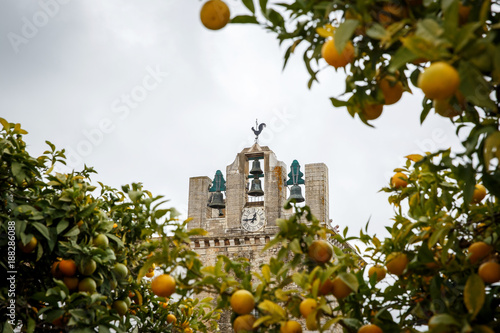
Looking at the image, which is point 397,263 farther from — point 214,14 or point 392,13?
point 214,14

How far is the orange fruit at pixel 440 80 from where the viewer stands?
41.4 inches

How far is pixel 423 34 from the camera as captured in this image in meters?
1.10

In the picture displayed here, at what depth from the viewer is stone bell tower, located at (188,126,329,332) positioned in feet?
48.5

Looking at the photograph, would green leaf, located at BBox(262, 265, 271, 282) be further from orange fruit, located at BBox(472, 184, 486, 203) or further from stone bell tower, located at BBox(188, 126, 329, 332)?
stone bell tower, located at BBox(188, 126, 329, 332)

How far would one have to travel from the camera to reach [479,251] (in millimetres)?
1560

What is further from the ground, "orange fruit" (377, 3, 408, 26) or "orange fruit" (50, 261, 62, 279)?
"orange fruit" (377, 3, 408, 26)

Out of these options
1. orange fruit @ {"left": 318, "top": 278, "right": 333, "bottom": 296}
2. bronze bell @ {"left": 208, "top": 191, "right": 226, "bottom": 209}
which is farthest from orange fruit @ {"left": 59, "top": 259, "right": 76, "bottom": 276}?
bronze bell @ {"left": 208, "top": 191, "right": 226, "bottom": 209}

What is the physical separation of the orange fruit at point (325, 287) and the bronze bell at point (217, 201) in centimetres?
1400

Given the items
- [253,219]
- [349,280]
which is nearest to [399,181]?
[349,280]

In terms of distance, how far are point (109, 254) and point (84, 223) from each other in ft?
0.66

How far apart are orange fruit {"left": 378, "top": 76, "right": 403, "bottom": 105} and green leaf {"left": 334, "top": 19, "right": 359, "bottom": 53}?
0.28 meters

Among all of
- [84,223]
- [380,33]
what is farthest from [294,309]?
[84,223]

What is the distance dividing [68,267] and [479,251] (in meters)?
1.57

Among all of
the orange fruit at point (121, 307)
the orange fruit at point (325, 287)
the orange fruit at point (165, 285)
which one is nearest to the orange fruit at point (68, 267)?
the orange fruit at point (121, 307)
